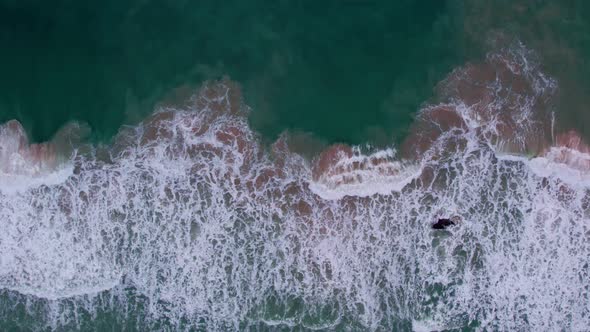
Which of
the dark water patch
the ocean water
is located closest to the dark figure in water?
the ocean water

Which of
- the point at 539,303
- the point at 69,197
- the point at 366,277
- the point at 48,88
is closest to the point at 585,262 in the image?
the point at 539,303

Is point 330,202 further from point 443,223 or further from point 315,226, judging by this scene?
point 443,223

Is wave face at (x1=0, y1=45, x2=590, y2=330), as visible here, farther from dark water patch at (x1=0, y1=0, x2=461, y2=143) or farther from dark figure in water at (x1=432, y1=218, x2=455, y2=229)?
dark water patch at (x1=0, y1=0, x2=461, y2=143)

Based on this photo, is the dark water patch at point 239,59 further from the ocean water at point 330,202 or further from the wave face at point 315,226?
the wave face at point 315,226

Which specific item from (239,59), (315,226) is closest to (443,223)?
(315,226)

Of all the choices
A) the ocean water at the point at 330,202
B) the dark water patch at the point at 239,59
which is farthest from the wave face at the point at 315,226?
the dark water patch at the point at 239,59
